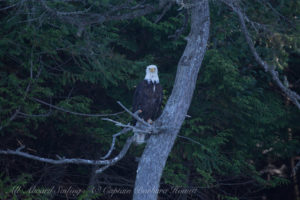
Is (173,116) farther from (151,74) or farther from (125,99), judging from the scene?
(125,99)

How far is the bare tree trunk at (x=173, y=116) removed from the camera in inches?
194

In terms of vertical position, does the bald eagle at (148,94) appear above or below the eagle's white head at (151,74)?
below

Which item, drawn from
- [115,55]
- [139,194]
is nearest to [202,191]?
[139,194]

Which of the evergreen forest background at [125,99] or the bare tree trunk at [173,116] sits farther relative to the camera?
the evergreen forest background at [125,99]

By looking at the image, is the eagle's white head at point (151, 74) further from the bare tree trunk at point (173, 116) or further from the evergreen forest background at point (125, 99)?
the bare tree trunk at point (173, 116)

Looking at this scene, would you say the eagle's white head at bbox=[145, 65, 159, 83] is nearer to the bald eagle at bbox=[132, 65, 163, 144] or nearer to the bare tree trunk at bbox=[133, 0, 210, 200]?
the bald eagle at bbox=[132, 65, 163, 144]

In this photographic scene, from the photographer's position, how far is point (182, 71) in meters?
5.06

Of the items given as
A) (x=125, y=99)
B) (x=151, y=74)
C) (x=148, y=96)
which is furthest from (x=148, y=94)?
(x=125, y=99)

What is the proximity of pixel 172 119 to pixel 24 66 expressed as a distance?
269 cm

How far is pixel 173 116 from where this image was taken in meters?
4.95

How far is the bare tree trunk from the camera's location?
492 cm

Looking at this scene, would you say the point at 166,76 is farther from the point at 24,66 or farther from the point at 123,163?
the point at 24,66

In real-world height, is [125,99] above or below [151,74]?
below

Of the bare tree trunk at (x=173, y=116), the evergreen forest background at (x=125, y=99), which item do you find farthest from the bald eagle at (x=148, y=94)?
the bare tree trunk at (x=173, y=116)
